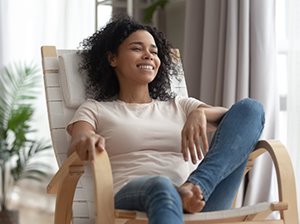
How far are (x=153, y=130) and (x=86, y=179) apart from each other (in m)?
0.29

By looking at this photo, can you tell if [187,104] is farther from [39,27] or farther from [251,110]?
[39,27]

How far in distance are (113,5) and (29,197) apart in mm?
1307

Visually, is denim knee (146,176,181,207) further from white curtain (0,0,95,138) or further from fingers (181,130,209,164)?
white curtain (0,0,95,138)

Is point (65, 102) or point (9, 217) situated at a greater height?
point (65, 102)

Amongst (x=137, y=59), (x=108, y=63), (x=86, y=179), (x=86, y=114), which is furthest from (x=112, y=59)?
(x=86, y=179)

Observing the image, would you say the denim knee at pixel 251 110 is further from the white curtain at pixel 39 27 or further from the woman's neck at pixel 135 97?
the white curtain at pixel 39 27

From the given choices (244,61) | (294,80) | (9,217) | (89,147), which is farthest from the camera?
(9,217)

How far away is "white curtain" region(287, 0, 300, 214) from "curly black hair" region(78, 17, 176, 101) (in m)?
0.63

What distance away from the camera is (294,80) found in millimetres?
2844

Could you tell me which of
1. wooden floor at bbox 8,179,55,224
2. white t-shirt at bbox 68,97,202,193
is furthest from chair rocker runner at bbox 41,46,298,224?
wooden floor at bbox 8,179,55,224

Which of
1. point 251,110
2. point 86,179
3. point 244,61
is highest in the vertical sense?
point 244,61

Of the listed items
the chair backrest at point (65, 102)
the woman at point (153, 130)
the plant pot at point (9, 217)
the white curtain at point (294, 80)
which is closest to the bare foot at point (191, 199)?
the woman at point (153, 130)

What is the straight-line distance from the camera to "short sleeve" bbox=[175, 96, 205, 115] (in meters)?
2.35

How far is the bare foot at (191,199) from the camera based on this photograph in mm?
1829
